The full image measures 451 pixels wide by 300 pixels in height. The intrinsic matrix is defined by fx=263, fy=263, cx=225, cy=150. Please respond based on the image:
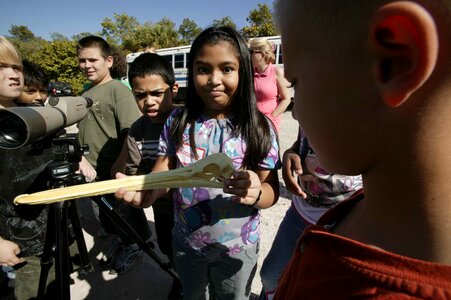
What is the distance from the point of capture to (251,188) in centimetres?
106

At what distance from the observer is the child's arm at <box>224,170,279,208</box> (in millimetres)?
1016

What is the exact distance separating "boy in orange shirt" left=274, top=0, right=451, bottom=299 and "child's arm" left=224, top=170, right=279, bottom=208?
20.9 inches

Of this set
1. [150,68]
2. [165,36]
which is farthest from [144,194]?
[165,36]

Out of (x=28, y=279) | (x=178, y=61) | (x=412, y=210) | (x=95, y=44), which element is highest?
(x=178, y=61)

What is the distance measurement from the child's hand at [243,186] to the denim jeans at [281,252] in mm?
499

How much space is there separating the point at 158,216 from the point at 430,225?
189 cm

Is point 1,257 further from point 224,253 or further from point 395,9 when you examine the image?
point 395,9

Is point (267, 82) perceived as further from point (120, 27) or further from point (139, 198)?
point (120, 27)

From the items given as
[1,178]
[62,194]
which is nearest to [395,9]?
[62,194]

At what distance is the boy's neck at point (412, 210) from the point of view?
14.7 inches

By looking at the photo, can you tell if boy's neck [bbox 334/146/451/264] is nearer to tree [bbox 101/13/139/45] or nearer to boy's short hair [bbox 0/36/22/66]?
Result: boy's short hair [bbox 0/36/22/66]

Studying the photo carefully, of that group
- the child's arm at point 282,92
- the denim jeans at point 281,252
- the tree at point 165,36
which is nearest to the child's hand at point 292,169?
the denim jeans at point 281,252

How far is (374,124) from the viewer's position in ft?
1.25

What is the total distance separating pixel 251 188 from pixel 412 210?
684 millimetres
